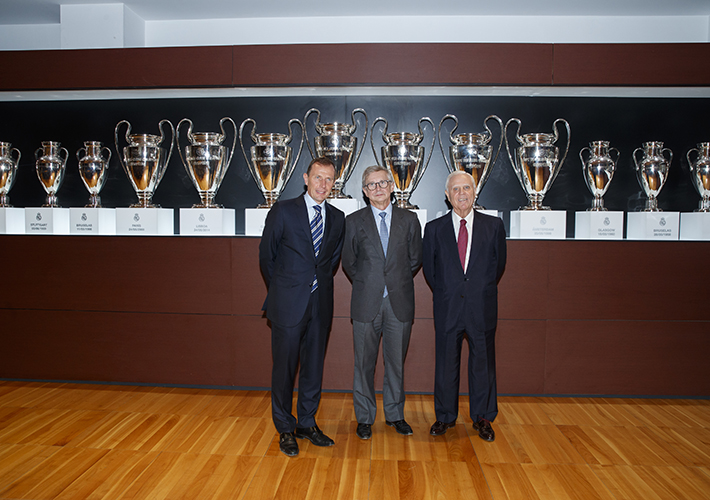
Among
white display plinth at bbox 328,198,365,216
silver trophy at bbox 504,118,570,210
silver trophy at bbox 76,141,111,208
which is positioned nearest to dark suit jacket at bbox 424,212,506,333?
white display plinth at bbox 328,198,365,216

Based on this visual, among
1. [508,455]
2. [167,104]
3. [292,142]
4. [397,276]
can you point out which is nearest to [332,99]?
[292,142]

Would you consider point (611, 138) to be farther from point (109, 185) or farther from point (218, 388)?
point (109, 185)

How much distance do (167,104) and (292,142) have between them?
100cm

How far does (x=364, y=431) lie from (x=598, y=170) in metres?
2.20

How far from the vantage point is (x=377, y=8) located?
322cm

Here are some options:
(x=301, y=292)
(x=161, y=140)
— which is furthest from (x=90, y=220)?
(x=301, y=292)

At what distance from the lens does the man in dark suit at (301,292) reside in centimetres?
200

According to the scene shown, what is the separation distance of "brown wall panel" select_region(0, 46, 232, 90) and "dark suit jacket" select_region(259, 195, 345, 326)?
4.50 ft

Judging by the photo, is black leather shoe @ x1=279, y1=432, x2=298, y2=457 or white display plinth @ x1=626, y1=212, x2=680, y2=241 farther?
white display plinth @ x1=626, y1=212, x2=680, y2=241

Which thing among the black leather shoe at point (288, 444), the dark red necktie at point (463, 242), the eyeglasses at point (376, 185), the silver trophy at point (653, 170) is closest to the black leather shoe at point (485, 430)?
the dark red necktie at point (463, 242)

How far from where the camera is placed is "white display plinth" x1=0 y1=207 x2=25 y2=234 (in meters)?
2.93

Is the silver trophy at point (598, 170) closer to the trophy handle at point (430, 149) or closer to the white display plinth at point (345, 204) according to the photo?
the trophy handle at point (430, 149)

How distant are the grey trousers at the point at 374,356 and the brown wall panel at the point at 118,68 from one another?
6.07 ft

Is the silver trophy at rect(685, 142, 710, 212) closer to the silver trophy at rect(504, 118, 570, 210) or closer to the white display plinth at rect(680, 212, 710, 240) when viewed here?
the white display plinth at rect(680, 212, 710, 240)
